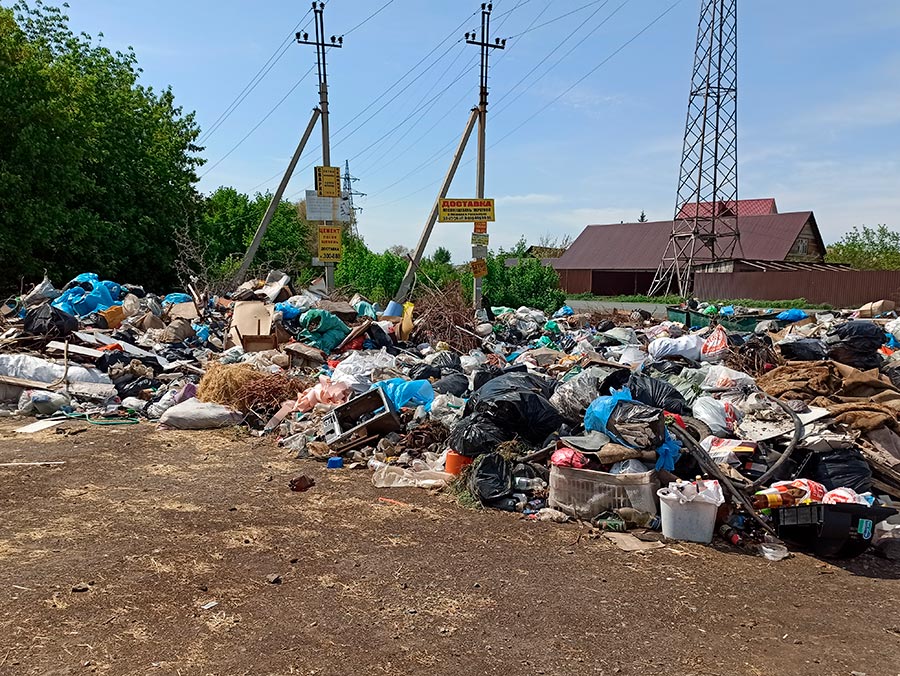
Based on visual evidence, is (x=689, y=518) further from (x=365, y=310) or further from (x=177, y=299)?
(x=177, y=299)

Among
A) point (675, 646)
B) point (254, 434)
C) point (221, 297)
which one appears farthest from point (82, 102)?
point (675, 646)

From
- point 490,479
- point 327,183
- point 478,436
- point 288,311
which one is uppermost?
point 327,183

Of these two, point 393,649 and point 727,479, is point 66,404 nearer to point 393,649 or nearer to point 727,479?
point 393,649

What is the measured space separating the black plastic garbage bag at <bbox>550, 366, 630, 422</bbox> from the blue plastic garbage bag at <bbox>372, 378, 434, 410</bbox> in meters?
1.76

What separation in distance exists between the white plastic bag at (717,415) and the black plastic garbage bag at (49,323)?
9160 millimetres

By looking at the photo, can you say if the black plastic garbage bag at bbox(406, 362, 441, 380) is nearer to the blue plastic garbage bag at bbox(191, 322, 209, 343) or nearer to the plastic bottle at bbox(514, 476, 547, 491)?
the plastic bottle at bbox(514, 476, 547, 491)

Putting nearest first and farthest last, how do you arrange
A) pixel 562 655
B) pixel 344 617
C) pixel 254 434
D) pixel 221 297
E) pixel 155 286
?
pixel 562 655
pixel 344 617
pixel 254 434
pixel 221 297
pixel 155 286

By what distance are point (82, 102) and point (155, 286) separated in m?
5.23

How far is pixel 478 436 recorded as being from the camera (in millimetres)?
5613

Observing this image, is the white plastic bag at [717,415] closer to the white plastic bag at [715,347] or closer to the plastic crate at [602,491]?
the plastic crate at [602,491]

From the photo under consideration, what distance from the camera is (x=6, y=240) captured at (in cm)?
1495

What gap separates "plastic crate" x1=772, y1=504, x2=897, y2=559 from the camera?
4.28 m

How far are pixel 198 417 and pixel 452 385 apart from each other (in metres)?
2.88

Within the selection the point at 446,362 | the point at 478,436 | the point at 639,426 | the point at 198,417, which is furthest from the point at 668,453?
the point at 198,417
